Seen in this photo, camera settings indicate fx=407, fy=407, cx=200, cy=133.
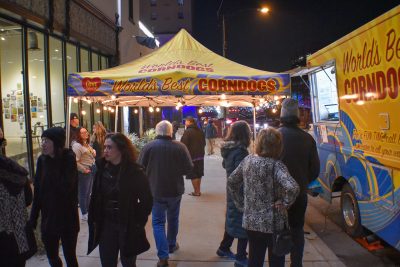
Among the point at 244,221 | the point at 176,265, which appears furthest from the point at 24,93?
the point at 244,221

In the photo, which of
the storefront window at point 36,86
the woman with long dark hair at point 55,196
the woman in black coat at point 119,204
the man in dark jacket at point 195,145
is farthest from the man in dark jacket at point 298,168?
the storefront window at point 36,86

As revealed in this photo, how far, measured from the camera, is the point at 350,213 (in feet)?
21.2

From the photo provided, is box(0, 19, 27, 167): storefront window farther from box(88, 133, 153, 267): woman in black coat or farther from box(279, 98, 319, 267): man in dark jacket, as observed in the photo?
box(279, 98, 319, 267): man in dark jacket

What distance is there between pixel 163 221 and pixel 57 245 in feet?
4.41

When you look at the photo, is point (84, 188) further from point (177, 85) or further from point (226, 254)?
point (226, 254)

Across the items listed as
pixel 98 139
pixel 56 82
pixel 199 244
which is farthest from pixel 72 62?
pixel 199 244

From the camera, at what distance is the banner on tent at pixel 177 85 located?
6379 mm

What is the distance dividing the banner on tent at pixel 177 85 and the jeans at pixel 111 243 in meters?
3.02

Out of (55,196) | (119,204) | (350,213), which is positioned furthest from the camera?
(350,213)

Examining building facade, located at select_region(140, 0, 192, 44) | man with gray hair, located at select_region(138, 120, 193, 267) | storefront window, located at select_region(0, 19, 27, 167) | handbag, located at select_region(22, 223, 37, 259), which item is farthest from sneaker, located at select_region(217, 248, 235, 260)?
building facade, located at select_region(140, 0, 192, 44)

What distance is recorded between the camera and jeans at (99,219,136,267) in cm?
376

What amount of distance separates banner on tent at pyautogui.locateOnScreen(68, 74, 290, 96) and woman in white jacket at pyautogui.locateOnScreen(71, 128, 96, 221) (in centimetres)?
74

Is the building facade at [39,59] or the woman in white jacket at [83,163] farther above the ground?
the building facade at [39,59]

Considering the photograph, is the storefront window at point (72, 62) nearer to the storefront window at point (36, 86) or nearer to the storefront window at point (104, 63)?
the storefront window at point (36, 86)
